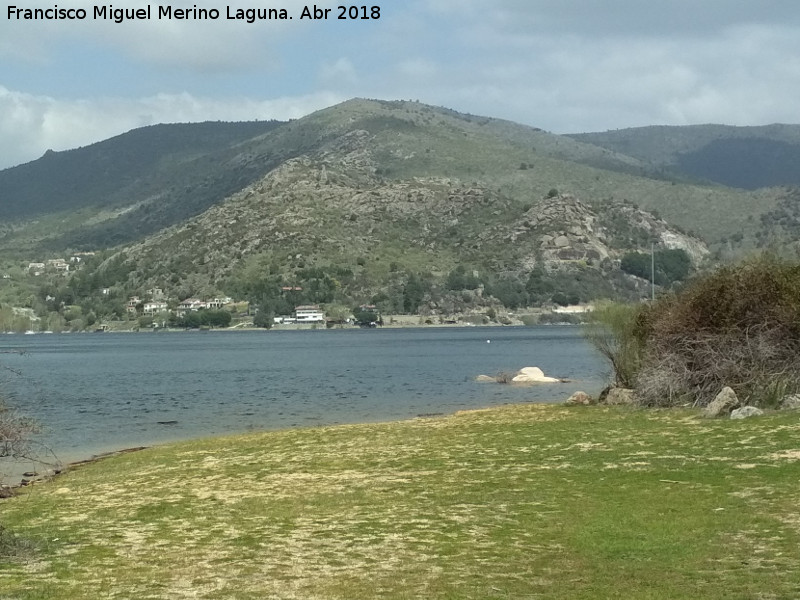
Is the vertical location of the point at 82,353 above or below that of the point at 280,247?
below

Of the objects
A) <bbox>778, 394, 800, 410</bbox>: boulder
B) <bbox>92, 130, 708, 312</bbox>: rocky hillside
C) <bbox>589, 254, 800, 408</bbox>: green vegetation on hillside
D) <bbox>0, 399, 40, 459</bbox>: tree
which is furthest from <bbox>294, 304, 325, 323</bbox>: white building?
<bbox>0, 399, 40, 459</bbox>: tree

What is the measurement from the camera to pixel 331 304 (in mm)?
166875

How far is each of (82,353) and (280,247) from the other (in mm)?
49941

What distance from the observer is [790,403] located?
74.2 feet

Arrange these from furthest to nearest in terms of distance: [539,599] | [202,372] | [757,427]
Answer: [202,372] → [757,427] → [539,599]

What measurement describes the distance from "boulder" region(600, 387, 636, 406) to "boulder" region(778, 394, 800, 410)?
5.31m

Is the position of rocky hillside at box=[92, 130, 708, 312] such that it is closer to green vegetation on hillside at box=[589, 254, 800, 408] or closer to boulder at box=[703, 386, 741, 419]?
green vegetation on hillside at box=[589, 254, 800, 408]

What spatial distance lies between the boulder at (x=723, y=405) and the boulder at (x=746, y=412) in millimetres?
677

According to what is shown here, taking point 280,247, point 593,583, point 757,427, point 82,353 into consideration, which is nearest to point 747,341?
point 757,427

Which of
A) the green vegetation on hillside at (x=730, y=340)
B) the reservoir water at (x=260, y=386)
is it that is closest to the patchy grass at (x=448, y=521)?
the green vegetation on hillside at (x=730, y=340)

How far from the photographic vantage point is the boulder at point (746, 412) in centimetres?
2188

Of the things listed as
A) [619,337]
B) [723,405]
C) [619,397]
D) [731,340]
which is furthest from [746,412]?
[619,337]

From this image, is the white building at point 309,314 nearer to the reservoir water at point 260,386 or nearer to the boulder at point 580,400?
the reservoir water at point 260,386

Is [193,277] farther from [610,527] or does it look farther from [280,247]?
[610,527]
